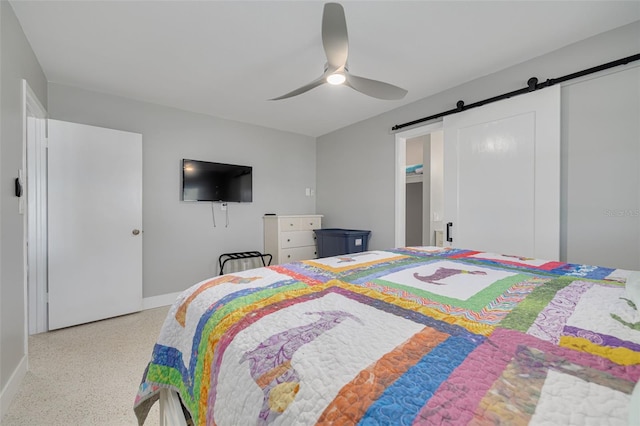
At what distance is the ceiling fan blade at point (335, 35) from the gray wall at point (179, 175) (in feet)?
7.75

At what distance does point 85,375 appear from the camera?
1.84 m

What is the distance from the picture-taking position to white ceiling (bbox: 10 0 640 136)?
171 cm

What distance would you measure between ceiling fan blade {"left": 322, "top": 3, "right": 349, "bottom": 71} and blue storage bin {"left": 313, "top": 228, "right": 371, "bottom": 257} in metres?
2.18

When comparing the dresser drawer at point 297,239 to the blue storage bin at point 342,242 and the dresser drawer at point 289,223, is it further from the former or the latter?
the blue storage bin at point 342,242

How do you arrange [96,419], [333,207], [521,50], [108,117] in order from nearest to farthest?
[96,419]
[521,50]
[108,117]
[333,207]

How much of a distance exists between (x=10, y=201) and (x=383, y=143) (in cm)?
341

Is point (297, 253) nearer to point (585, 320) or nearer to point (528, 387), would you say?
point (585, 320)

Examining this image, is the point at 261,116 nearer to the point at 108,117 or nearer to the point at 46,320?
the point at 108,117

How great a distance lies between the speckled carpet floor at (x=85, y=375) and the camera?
1.49 meters

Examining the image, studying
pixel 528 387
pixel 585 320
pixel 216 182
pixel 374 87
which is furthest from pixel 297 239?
pixel 528 387

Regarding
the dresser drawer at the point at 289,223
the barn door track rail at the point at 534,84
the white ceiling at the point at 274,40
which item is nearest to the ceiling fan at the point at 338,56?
the white ceiling at the point at 274,40

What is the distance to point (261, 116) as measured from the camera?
3.61 m

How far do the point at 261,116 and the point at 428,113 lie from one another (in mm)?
2122

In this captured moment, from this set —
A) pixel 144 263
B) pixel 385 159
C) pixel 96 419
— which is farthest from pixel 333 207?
pixel 96 419
